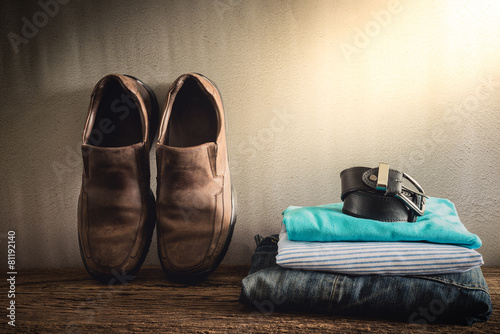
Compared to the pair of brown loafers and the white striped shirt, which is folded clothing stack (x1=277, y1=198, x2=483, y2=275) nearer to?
the white striped shirt

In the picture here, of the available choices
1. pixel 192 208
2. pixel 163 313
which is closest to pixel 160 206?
pixel 192 208

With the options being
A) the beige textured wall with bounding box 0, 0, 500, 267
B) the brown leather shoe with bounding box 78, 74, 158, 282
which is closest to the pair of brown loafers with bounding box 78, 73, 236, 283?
the brown leather shoe with bounding box 78, 74, 158, 282

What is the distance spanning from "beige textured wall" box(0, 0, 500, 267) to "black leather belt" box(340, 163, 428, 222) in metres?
0.24

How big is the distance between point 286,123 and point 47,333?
2.27 ft

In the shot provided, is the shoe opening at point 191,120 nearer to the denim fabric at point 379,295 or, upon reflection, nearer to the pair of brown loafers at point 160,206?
the pair of brown loafers at point 160,206

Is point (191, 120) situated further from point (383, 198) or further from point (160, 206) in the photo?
point (383, 198)

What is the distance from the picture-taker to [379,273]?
50cm

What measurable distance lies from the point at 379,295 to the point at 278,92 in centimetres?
57

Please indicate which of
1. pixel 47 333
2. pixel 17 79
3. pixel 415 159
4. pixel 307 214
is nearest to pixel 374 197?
pixel 307 214

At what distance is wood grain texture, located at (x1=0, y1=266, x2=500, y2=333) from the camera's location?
1.51 ft

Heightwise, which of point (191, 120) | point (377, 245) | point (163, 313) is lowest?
point (163, 313)

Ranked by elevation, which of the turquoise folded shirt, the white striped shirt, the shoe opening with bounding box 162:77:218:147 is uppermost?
the shoe opening with bounding box 162:77:218:147

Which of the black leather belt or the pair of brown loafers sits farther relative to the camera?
the pair of brown loafers

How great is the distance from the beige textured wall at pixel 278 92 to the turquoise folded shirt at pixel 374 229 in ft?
0.85
